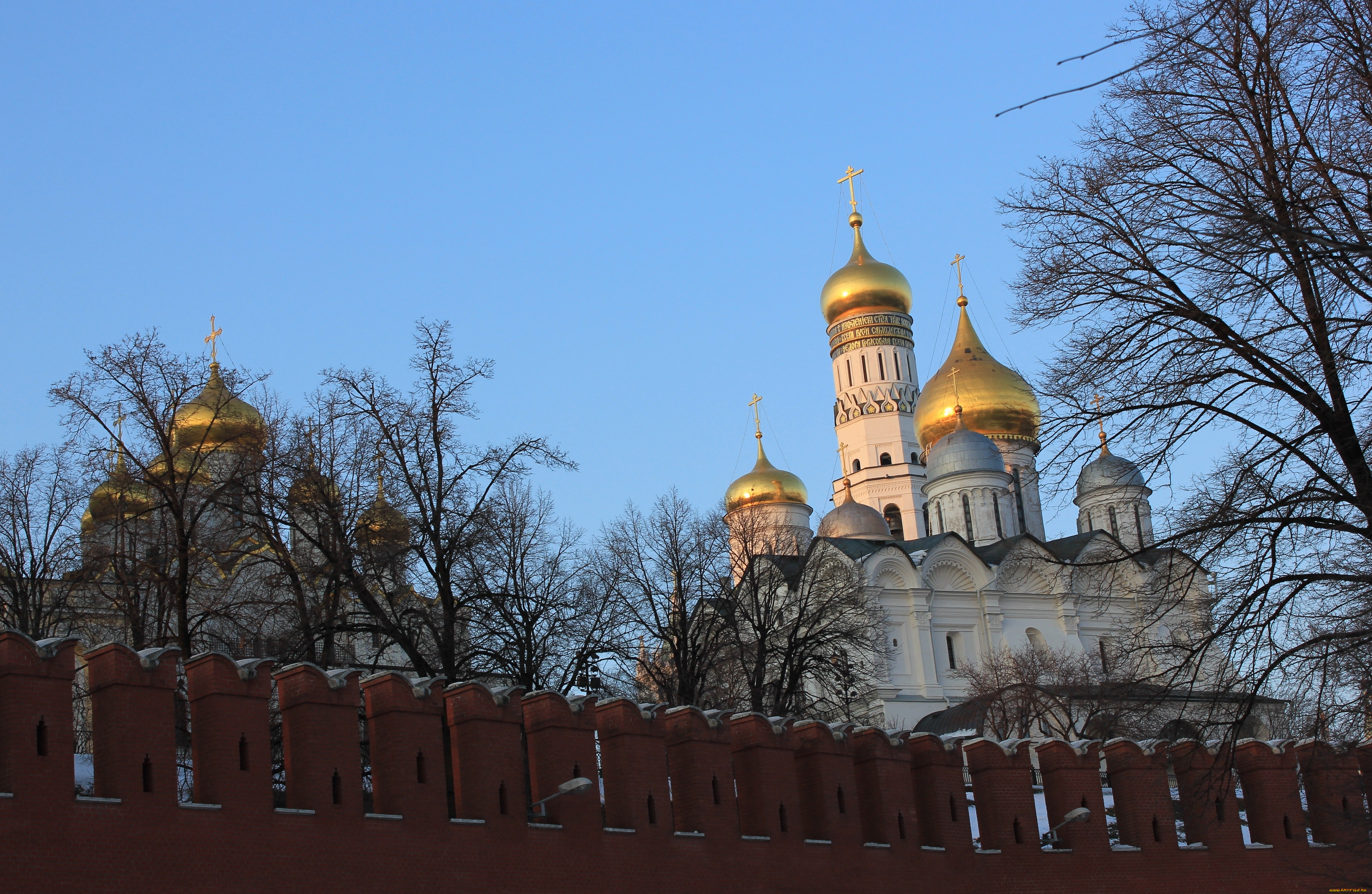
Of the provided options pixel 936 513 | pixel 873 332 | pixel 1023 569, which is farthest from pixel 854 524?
pixel 873 332

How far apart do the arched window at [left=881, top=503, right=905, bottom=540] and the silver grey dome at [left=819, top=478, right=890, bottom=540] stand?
5.11m

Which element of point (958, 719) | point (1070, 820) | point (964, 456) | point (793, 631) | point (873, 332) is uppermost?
point (873, 332)

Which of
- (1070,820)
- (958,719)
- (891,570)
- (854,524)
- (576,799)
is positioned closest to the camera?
(576,799)

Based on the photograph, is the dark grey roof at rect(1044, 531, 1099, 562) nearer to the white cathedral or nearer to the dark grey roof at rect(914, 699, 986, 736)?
the white cathedral

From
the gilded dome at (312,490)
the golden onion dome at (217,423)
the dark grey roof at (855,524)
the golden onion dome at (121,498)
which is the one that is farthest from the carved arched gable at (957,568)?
the gilded dome at (312,490)

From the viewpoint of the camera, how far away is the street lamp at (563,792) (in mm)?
13320

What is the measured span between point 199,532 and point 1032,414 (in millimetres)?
37547

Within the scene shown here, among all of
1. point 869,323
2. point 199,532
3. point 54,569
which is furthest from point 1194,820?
point 869,323

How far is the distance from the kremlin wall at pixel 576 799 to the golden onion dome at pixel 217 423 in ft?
16.2

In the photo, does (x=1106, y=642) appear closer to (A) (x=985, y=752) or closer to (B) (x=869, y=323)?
(B) (x=869, y=323)

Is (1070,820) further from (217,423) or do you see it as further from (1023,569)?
(1023,569)

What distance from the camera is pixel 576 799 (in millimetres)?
13680

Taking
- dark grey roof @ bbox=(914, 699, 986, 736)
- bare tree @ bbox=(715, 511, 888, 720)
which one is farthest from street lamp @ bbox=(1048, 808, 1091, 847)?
dark grey roof @ bbox=(914, 699, 986, 736)

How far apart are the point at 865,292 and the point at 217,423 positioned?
3249 centimetres
